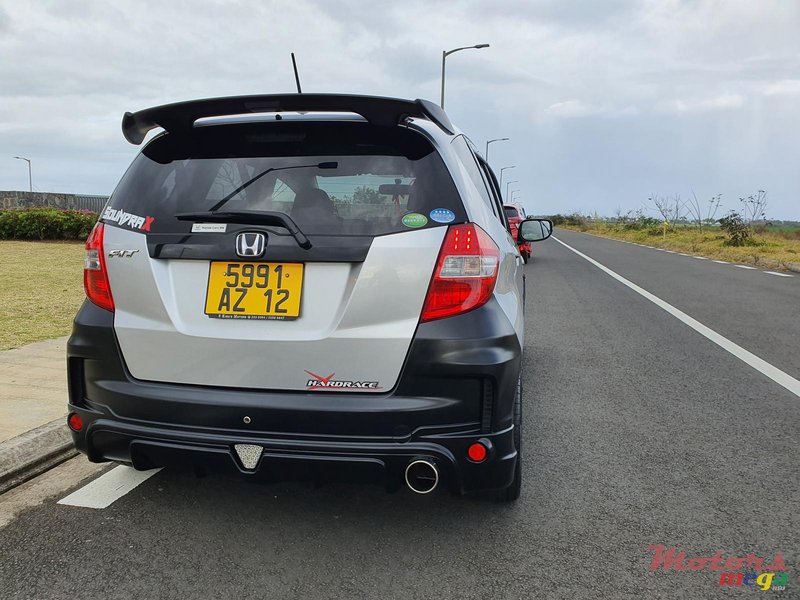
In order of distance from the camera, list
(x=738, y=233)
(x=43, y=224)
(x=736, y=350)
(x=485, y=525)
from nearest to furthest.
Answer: (x=485, y=525), (x=736, y=350), (x=43, y=224), (x=738, y=233)

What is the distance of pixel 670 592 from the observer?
243 centimetres

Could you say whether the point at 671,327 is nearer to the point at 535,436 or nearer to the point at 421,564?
the point at 535,436

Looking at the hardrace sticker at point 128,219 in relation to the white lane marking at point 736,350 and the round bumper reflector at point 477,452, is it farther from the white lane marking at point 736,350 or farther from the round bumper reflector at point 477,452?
the white lane marking at point 736,350

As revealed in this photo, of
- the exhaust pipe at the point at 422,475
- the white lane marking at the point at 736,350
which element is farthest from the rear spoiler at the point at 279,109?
the white lane marking at the point at 736,350

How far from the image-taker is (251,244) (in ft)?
8.21

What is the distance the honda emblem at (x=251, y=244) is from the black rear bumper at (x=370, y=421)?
0.50m

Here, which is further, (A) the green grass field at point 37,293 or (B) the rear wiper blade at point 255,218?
(A) the green grass field at point 37,293

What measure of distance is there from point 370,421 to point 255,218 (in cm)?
85

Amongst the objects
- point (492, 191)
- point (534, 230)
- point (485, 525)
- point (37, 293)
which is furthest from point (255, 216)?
point (37, 293)

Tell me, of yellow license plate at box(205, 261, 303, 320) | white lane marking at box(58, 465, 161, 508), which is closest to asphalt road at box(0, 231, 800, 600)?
white lane marking at box(58, 465, 161, 508)

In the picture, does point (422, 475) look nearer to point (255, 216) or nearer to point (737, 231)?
point (255, 216)

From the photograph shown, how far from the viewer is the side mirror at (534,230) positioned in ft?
17.0

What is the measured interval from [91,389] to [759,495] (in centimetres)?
300

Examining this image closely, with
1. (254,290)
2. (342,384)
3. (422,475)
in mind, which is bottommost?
(422,475)
